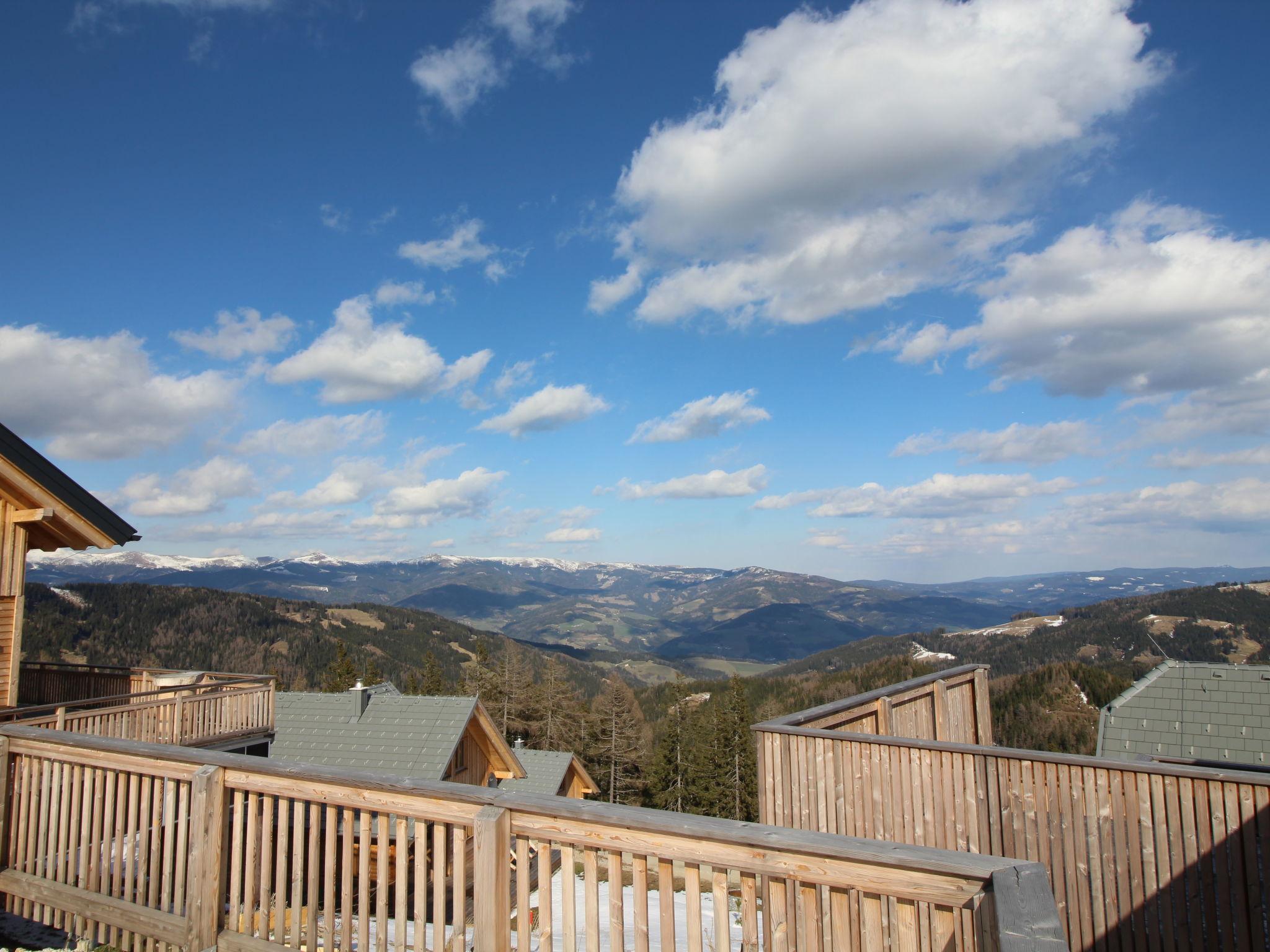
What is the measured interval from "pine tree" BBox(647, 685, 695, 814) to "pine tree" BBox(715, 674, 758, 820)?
2.76 meters

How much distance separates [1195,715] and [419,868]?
57.6 ft

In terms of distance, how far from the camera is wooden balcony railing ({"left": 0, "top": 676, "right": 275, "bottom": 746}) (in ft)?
30.3

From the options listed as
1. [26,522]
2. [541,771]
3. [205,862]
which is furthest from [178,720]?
[541,771]

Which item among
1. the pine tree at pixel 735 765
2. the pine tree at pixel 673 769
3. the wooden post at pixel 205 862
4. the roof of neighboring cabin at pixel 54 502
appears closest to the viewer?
the wooden post at pixel 205 862

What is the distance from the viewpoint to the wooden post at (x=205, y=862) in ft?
13.2

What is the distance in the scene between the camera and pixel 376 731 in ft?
58.0

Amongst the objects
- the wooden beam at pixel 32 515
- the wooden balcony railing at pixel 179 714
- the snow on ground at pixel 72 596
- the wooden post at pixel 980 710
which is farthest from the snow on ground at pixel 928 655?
the snow on ground at pixel 72 596

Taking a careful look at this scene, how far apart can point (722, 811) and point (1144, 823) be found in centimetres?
3750

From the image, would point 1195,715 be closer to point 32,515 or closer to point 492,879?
point 492,879

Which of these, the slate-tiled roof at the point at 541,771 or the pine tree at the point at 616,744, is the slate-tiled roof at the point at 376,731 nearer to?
the slate-tiled roof at the point at 541,771

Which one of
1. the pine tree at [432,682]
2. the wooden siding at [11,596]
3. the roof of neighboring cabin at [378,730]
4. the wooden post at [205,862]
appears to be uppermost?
the wooden siding at [11,596]

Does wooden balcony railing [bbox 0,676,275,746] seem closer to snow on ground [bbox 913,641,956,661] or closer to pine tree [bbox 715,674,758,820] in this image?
pine tree [bbox 715,674,758,820]

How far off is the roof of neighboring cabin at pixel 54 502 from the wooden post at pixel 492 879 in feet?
28.9

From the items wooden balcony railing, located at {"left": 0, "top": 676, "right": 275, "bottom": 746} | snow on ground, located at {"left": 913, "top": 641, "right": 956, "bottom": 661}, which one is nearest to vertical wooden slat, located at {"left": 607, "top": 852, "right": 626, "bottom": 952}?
wooden balcony railing, located at {"left": 0, "top": 676, "right": 275, "bottom": 746}
